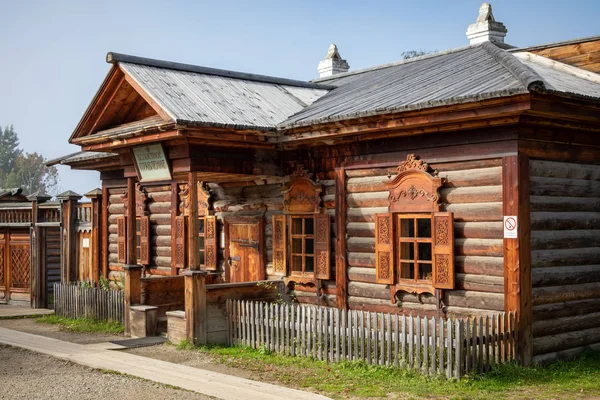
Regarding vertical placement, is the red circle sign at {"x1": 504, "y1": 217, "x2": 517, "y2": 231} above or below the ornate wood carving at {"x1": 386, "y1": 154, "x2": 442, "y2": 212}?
below

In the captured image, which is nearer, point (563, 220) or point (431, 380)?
point (431, 380)

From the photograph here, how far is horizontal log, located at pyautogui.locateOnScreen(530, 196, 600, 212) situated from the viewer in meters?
11.4

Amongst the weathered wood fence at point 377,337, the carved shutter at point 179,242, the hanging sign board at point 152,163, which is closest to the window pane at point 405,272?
the weathered wood fence at point 377,337

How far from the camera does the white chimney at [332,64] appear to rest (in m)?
21.1

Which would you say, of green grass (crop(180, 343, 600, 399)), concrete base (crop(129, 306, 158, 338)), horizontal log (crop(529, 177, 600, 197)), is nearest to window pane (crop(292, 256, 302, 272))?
concrete base (crop(129, 306, 158, 338))

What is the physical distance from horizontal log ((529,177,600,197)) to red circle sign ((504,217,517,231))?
63 centimetres

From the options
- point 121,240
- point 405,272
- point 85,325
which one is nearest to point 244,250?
point 85,325

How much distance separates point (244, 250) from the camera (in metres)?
16.1

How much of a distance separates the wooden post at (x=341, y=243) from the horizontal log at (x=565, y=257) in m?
3.58

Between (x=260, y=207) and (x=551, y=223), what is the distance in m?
6.15

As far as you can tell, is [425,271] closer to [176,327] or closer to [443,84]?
[443,84]

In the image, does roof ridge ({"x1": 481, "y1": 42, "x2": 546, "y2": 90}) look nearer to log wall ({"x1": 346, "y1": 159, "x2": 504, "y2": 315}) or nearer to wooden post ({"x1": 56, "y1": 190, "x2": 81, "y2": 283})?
log wall ({"x1": 346, "y1": 159, "x2": 504, "y2": 315})

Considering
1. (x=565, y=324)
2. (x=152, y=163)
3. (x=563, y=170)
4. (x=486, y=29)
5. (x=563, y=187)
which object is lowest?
(x=565, y=324)

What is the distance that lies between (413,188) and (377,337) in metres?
2.63
